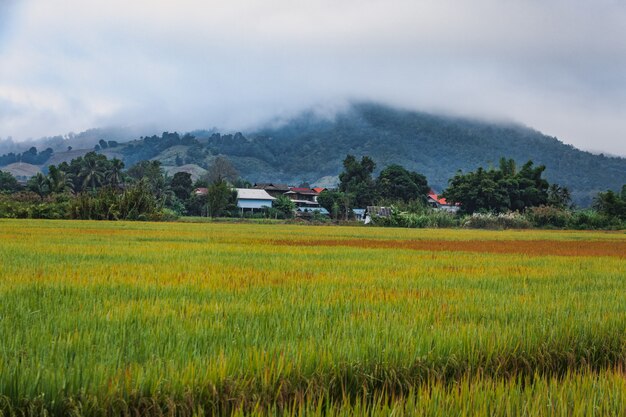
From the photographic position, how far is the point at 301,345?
9.10 feet

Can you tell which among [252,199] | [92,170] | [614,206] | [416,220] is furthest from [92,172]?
[614,206]

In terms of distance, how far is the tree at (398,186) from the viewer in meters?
83.5

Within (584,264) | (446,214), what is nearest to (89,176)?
(446,214)

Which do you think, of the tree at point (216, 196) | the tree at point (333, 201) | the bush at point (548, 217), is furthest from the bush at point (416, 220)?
the tree at point (333, 201)

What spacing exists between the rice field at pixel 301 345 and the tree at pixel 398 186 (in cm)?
7796

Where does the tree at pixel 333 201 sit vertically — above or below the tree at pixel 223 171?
below

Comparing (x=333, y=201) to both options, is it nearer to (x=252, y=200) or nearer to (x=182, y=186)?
(x=252, y=200)

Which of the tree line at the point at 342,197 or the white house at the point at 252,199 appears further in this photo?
the white house at the point at 252,199

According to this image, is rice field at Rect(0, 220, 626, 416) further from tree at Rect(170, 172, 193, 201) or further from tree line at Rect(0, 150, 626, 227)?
tree at Rect(170, 172, 193, 201)

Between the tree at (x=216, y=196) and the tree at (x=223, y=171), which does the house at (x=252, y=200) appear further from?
the tree at (x=216, y=196)

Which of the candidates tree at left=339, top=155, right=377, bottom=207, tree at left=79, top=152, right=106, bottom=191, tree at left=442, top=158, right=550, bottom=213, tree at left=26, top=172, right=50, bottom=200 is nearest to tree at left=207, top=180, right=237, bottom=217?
tree at left=442, top=158, right=550, bottom=213

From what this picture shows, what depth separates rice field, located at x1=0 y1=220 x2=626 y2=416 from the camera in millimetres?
2104

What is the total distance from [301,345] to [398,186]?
268 ft

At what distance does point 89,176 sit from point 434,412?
102m
